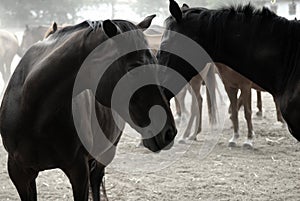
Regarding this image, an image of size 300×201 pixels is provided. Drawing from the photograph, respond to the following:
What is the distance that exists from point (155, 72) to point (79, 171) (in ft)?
2.00

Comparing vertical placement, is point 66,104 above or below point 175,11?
below

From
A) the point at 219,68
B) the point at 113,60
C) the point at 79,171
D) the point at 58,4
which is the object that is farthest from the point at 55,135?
the point at 58,4

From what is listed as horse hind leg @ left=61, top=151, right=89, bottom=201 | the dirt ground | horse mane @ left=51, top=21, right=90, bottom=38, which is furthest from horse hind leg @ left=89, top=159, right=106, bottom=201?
horse mane @ left=51, top=21, right=90, bottom=38

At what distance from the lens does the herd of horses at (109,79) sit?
174 cm

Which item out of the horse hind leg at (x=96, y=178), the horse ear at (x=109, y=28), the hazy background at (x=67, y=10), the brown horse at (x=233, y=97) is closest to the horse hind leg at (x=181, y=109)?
the brown horse at (x=233, y=97)

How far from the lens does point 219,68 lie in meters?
5.14

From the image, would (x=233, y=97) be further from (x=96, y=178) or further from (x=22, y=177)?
(x=22, y=177)

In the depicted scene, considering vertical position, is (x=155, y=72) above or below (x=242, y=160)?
above

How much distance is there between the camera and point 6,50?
31.0ft

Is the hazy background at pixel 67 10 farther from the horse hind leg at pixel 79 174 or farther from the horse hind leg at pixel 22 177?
the horse hind leg at pixel 79 174

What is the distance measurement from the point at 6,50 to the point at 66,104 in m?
8.10

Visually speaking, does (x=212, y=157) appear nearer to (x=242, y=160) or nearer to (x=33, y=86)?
(x=242, y=160)

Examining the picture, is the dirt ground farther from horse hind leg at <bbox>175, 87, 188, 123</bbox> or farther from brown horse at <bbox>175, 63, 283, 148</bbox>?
horse hind leg at <bbox>175, 87, 188, 123</bbox>

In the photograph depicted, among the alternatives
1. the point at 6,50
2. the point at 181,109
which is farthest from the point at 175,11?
the point at 6,50
